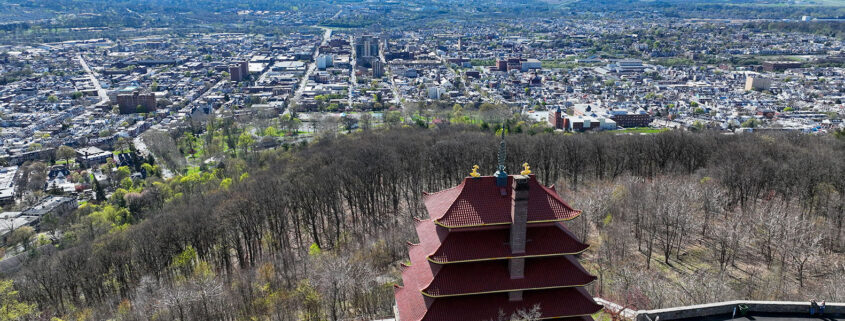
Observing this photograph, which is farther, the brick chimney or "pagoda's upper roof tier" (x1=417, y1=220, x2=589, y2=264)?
"pagoda's upper roof tier" (x1=417, y1=220, x2=589, y2=264)

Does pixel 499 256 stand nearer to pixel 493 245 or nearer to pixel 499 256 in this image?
pixel 499 256

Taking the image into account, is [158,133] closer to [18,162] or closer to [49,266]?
[18,162]

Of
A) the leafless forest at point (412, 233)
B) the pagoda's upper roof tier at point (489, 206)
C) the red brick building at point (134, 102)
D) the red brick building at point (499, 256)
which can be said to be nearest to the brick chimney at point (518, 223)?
the red brick building at point (499, 256)

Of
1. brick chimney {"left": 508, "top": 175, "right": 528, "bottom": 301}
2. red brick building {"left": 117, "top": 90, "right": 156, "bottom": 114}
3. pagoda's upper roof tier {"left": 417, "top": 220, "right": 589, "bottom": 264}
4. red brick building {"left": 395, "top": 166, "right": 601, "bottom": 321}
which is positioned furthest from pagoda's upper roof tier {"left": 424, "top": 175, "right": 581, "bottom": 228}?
red brick building {"left": 117, "top": 90, "right": 156, "bottom": 114}

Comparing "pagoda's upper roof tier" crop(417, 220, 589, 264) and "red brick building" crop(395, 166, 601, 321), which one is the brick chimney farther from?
"pagoda's upper roof tier" crop(417, 220, 589, 264)

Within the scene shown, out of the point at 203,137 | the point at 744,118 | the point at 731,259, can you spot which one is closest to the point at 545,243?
the point at 731,259

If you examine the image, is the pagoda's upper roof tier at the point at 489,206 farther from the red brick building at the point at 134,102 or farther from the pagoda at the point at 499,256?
the red brick building at the point at 134,102

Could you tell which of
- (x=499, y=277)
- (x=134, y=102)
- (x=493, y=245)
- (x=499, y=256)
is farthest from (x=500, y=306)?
(x=134, y=102)

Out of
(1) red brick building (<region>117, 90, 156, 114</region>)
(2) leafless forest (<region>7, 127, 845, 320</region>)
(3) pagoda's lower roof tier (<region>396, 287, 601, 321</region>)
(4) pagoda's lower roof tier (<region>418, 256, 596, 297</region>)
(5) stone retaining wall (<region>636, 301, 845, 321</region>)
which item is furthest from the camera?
(1) red brick building (<region>117, 90, 156, 114</region>)

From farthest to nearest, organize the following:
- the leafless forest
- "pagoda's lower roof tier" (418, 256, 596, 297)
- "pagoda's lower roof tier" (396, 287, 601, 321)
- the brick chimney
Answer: the leafless forest < "pagoda's lower roof tier" (396, 287, 601, 321) < "pagoda's lower roof tier" (418, 256, 596, 297) < the brick chimney
